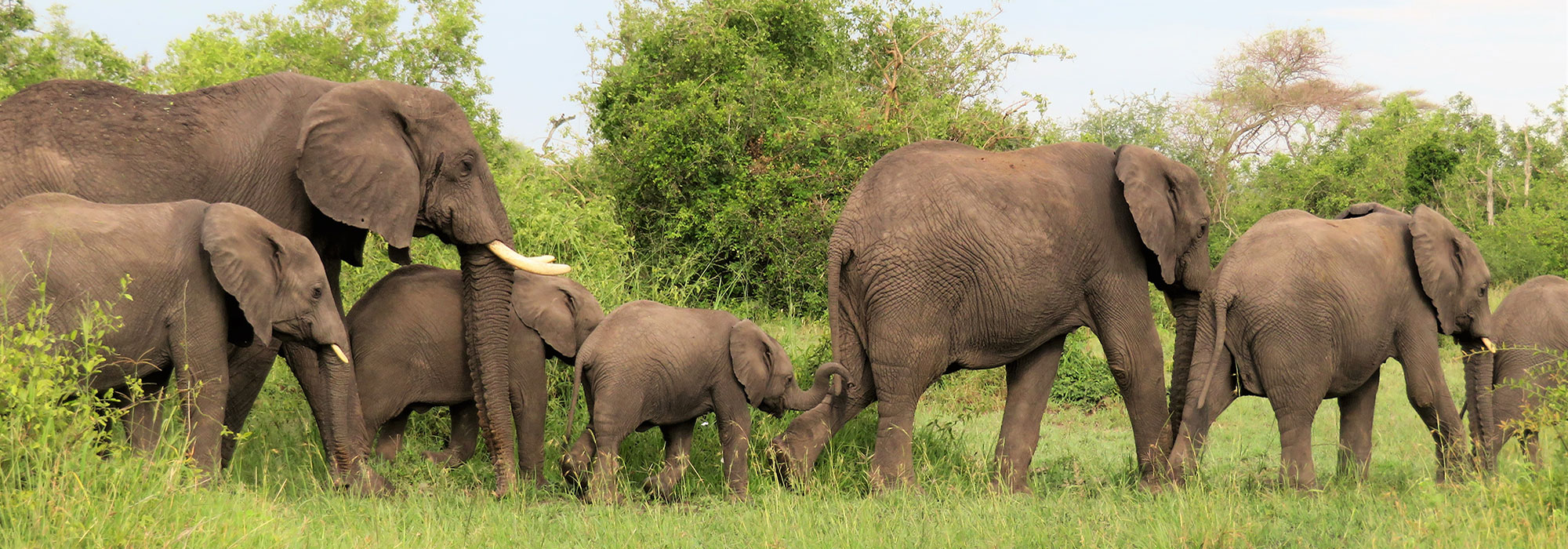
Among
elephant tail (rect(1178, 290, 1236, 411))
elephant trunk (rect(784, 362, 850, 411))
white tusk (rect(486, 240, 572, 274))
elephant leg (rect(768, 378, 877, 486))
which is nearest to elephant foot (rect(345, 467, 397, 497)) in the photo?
white tusk (rect(486, 240, 572, 274))

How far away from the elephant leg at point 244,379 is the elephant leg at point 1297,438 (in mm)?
5487

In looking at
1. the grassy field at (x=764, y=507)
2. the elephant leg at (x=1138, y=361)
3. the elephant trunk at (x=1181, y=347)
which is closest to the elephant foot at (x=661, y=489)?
the grassy field at (x=764, y=507)

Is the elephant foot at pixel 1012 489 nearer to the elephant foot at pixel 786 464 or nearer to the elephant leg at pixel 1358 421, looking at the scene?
the elephant foot at pixel 786 464

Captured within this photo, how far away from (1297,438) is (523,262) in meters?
4.41

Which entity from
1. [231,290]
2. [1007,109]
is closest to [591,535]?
[231,290]

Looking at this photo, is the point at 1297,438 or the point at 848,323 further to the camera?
the point at 848,323

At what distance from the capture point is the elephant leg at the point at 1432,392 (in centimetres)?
740

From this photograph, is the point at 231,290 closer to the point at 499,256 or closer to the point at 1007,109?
the point at 499,256

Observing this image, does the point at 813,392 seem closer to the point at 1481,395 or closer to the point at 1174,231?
the point at 1174,231

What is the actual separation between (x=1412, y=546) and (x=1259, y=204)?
23.5 m

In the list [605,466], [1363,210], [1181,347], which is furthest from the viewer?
[1363,210]

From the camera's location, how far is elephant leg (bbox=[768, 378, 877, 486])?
Result: 283 inches

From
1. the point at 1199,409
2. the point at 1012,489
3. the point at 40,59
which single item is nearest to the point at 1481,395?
the point at 1199,409

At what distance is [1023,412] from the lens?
24.5ft
